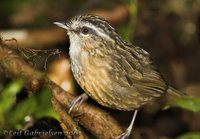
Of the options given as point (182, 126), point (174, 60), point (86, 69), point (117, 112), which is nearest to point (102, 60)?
point (86, 69)

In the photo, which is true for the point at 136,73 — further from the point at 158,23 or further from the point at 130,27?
the point at 158,23

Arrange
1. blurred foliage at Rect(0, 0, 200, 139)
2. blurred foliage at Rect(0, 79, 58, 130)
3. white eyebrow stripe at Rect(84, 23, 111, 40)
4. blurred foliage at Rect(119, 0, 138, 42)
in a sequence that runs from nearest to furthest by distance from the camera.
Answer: blurred foliage at Rect(0, 79, 58, 130) → white eyebrow stripe at Rect(84, 23, 111, 40) → blurred foliage at Rect(119, 0, 138, 42) → blurred foliage at Rect(0, 0, 200, 139)

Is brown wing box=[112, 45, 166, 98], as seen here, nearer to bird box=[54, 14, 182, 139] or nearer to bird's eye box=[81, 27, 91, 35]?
bird box=[54, 14, 182, 139]

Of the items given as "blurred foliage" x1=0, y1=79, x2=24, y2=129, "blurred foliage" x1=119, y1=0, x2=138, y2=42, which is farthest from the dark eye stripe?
"blurred foliage" x1=119, y1=0, x2=138, y2=42

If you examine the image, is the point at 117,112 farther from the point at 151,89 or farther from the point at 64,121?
the point at 64,121

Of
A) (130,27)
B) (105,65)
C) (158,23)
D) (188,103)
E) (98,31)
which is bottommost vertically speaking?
(158,23)

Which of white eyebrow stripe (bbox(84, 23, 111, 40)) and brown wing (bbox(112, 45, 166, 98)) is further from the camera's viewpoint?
brown wing (bbox(112, 45, 166, 98))

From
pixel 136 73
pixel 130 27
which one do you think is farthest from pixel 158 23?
pixel 136 73
